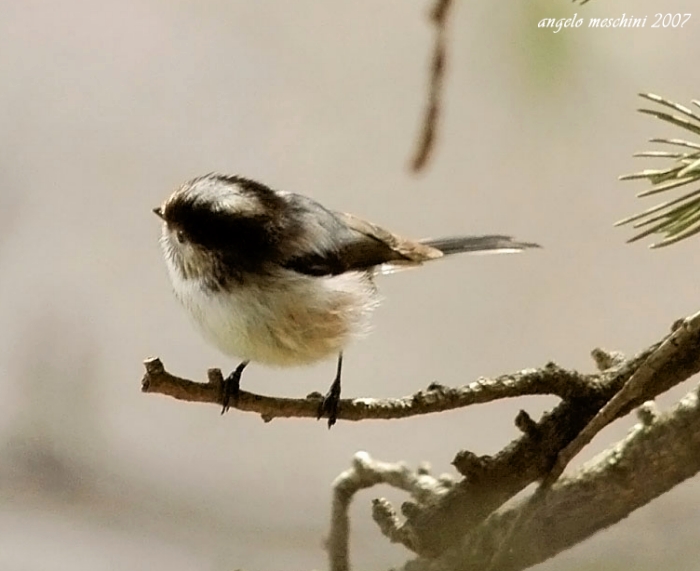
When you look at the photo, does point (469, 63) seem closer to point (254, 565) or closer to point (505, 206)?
point (505, 206)

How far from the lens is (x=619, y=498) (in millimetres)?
666

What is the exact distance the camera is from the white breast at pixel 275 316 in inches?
33.2

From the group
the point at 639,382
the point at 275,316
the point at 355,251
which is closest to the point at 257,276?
the point at 275,316

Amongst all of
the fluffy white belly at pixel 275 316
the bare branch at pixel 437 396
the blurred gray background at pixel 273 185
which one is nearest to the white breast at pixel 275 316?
the fluffy white belly at pixel 275 316

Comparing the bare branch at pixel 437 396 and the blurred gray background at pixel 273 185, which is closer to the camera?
the bare branch at pixel 437 396

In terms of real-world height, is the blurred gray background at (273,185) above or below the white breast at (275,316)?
above

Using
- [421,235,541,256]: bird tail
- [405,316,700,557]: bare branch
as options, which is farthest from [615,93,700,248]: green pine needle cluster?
[421,235,541,256]: bird tail

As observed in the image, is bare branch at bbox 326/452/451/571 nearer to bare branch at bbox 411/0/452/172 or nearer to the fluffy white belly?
the fluffy white belly

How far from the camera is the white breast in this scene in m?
0.84

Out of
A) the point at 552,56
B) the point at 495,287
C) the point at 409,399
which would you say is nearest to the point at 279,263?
the point at 409,399

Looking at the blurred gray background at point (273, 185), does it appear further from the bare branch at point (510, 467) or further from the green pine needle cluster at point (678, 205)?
the green pine needle cluster at point (678, 205)

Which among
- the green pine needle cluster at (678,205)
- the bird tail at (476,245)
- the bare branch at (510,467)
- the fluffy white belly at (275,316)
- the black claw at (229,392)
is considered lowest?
the bare branch at (510,467)

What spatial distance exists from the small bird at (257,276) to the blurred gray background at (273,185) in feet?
1.26

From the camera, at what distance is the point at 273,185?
1285 mm
